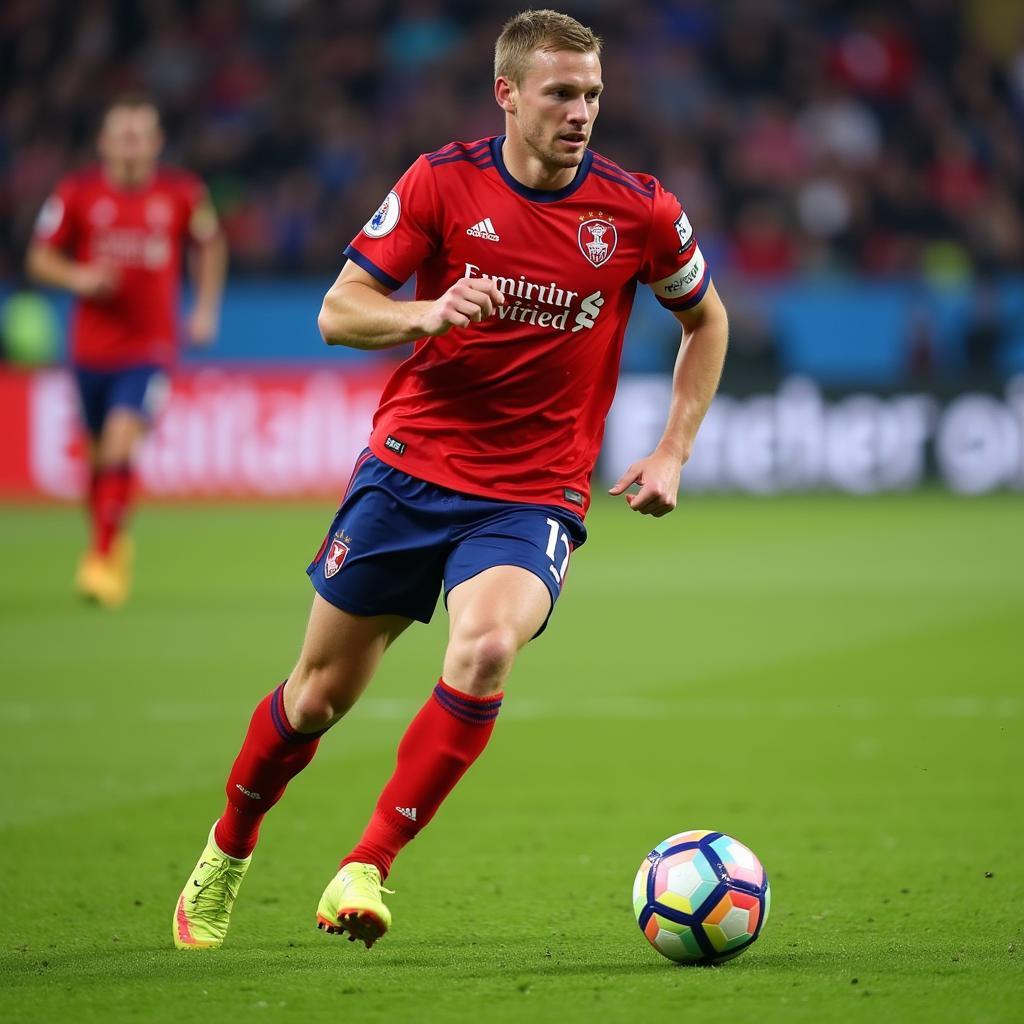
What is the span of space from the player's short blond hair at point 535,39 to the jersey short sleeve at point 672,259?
450 millimetres

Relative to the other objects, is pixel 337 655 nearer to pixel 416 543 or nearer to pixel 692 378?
pixel 416 543

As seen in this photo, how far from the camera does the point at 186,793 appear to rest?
266 inches

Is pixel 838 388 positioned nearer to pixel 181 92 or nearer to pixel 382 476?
pixel 181 92

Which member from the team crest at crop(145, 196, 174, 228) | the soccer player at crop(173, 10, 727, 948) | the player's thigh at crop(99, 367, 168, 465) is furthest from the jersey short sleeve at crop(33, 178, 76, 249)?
the soccer player at crop(173, 10, 727, 948)

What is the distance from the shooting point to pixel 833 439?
19.4m

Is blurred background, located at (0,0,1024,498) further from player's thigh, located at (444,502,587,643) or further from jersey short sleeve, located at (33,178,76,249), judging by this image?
player's thigh, located at (444,502,587,643)

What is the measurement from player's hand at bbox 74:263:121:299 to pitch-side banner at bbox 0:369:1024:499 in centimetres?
706

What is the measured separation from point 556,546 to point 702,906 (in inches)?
36.9

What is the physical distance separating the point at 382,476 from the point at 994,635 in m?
6.73

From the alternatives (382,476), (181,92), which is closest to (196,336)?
(382,476)

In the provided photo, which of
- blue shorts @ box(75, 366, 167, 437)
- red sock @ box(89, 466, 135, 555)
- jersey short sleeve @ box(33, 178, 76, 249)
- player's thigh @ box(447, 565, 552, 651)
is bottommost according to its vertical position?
red sock @ box(89, 466, 135, 555)

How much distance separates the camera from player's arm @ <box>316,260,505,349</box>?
165 inches

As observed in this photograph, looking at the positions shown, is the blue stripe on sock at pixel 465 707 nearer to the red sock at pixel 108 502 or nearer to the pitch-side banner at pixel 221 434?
the red sock at pixel 108 502

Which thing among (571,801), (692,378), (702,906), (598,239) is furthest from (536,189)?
(571,801)
